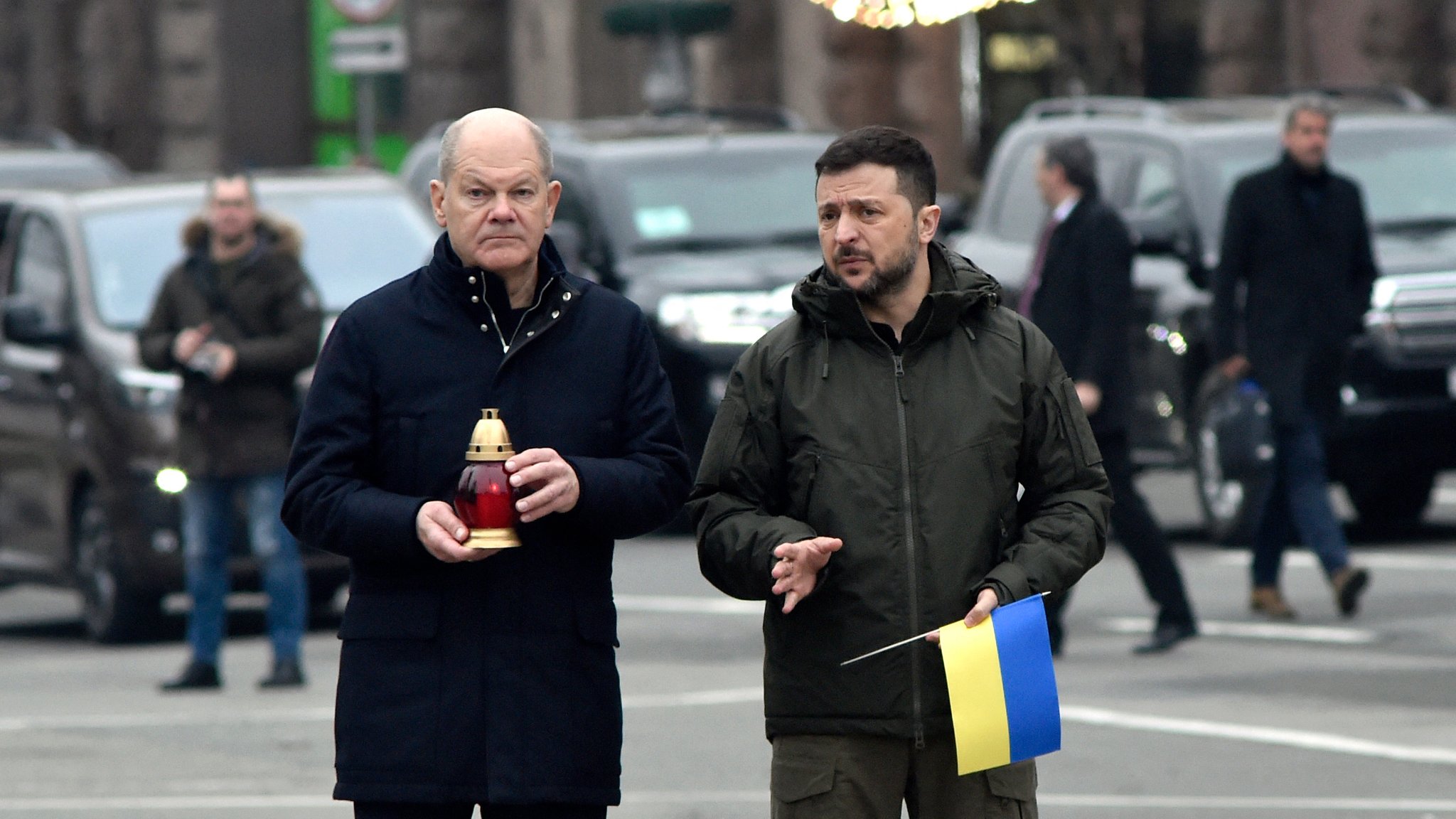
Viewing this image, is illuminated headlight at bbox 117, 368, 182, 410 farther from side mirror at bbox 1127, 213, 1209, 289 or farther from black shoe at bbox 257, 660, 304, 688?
side mirror at bbox 1127, 213, 1209, 289

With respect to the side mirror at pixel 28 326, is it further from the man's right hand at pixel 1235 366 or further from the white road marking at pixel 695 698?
the man's right hand at pixel 1235 366

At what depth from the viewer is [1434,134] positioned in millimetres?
15305

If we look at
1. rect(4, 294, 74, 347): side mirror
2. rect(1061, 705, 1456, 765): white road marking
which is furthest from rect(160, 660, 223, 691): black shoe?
rect(1061, 705, 1456, 765): white road marking

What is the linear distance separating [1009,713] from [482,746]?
0.86 meters

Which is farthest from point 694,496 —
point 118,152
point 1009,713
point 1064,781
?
point 118,152

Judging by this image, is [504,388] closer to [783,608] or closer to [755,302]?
[783,608]

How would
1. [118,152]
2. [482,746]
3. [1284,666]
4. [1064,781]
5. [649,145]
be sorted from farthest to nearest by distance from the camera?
1. [118,152]
2. [649,145]
3. [1284,666]
4. [1064,781]
5. [482,746]

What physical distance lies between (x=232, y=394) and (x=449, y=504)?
616 cm

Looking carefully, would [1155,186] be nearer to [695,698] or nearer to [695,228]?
[695,228]

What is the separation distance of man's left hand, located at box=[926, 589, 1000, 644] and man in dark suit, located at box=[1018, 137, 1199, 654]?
595 cm

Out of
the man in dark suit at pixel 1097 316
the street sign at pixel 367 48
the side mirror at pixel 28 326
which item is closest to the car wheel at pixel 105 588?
the side mirror at pixel 28 326

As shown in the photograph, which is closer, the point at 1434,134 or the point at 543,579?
the point at 543,579

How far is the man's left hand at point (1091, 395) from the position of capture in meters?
10.8

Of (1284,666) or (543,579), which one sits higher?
(543,579)
